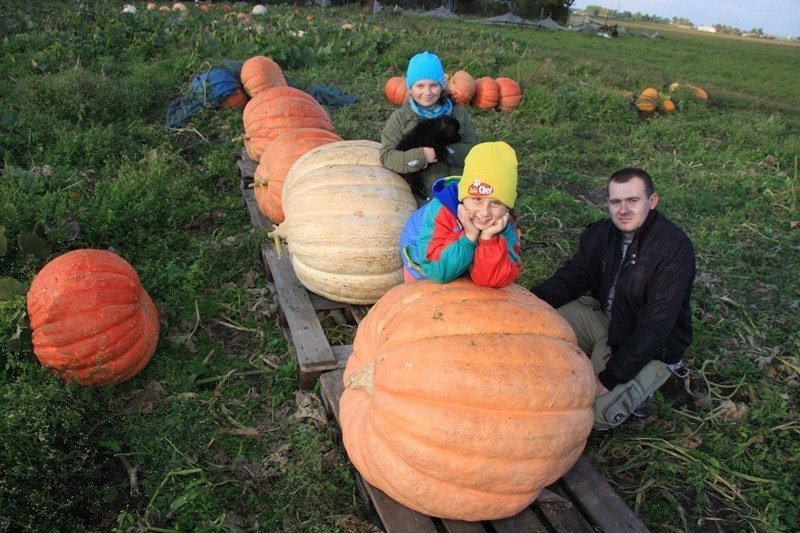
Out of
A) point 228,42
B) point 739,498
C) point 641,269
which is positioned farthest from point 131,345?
point 228,42

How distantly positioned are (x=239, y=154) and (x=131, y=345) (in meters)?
3.95

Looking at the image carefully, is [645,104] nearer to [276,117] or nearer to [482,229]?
[276,117]

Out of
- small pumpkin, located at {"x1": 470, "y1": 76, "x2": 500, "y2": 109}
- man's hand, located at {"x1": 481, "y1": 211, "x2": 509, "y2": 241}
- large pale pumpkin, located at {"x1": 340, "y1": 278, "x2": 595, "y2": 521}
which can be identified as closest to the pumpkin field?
large pale pumpkin, located at {"x1": 340, "y1": 278, "x2": 595, "y2": 521}

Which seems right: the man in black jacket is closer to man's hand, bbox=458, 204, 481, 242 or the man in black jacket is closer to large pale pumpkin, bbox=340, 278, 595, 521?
large pale pumpkin, bbox=340, 278, 595, 521

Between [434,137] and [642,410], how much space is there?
2.44 m

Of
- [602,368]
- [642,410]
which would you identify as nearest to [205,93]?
[602,368]

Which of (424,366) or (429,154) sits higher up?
(429,154)

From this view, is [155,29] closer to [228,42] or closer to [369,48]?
[228,42]

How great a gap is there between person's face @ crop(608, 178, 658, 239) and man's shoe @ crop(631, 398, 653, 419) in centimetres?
109

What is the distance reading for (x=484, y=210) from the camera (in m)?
2.73

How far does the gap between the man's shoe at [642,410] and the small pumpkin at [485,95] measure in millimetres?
7786

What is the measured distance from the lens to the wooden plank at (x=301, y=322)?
11.6 feet

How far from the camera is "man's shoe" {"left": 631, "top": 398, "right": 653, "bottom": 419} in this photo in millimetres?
3465

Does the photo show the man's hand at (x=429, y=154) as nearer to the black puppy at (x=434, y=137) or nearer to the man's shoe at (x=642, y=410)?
the black puppy at (x=434, y=137)
